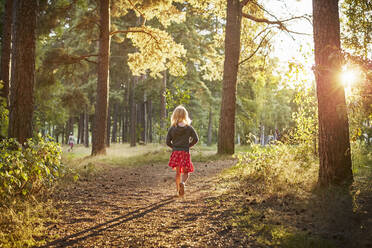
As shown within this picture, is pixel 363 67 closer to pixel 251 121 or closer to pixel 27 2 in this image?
pixel 27 2

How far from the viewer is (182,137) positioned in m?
6.54

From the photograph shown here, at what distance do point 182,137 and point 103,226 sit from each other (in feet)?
9.19

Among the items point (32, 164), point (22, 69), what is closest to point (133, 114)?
point (22, 69)

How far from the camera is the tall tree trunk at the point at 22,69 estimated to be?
6.76m

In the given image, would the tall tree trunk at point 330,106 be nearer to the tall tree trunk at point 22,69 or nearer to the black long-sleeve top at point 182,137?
the black long-sleeve top at point 182,137

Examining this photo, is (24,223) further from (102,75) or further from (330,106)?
(102,75)

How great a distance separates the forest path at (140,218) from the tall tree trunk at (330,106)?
1.98m

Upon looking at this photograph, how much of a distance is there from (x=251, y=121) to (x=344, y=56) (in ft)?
72.6

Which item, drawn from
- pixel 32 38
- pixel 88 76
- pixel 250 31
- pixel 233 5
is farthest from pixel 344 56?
pixel 88 76

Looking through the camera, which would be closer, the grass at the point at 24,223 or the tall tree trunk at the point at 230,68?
the grass at the point at 24,223

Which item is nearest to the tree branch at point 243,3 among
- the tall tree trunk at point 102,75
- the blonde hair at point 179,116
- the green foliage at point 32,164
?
the tall tree trunk at point 102,75

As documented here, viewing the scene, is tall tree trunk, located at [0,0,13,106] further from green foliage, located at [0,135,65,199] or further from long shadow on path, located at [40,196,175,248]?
long shadow on path, located at [40,196,175,248]

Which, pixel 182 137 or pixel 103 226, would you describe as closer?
pixel 103 226

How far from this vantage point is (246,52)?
14.3 meters
